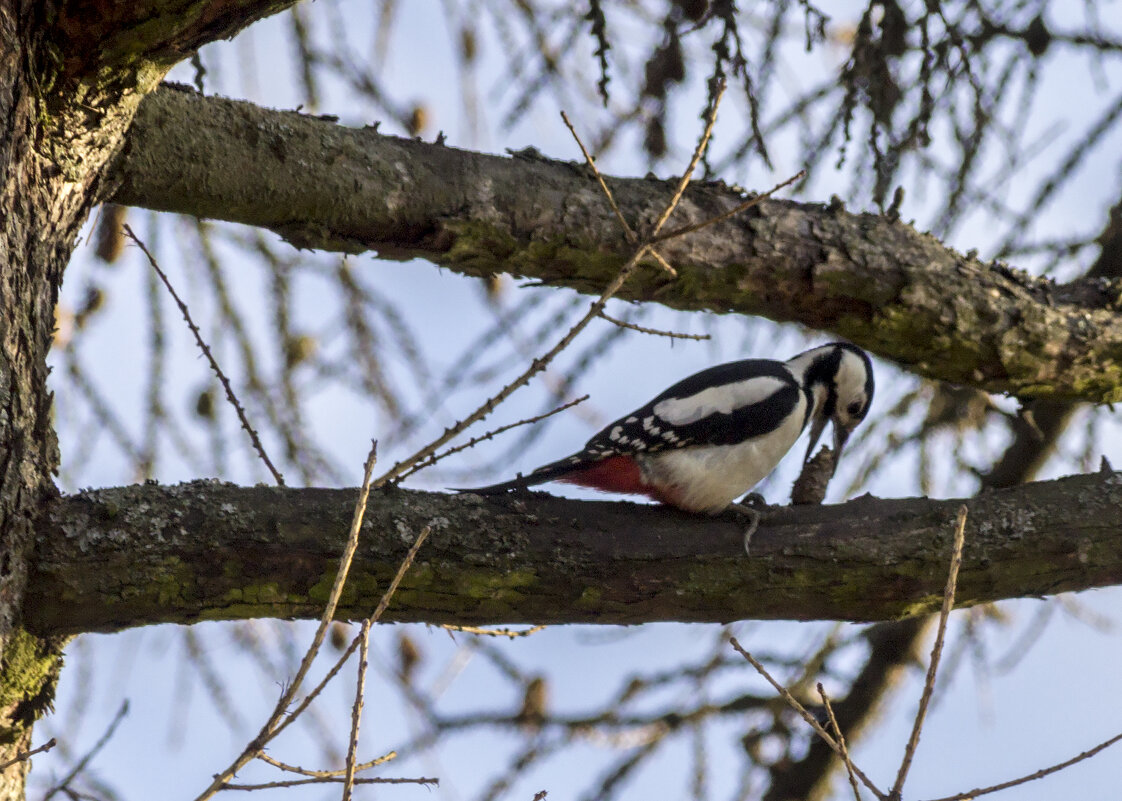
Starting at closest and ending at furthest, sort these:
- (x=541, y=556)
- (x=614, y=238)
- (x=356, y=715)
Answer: (x=356, y=715)
(x=541, y=556)
(x=614, y=238)

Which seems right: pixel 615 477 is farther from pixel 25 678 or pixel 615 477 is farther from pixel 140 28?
pixel 140 28

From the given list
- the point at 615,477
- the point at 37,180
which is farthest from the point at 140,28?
the point at 615,477

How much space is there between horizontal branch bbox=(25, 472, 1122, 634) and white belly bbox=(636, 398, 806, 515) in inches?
5.3

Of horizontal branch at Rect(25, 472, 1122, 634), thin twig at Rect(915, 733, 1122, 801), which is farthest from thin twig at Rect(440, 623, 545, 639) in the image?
thin twig at Rect(915, 733, 1122, 801)

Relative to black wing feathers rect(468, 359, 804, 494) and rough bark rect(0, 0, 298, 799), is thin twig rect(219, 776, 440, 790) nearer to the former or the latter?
rough bark rect(0, 0, 298, 799)

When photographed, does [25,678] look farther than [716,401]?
No

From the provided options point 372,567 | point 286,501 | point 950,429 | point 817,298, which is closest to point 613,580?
point 372,567

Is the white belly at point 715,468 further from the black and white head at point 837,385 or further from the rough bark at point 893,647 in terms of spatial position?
the rough bark at point 893,647

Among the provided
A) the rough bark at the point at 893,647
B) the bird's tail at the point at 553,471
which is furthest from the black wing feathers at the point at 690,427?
the rough bark at the point at 893,647

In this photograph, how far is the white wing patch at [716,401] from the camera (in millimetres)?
2975

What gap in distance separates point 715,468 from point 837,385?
846 millimetres

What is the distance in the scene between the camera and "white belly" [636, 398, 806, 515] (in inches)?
107

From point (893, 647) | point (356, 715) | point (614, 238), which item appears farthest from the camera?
point (893, 647)

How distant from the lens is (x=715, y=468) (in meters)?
2.82
